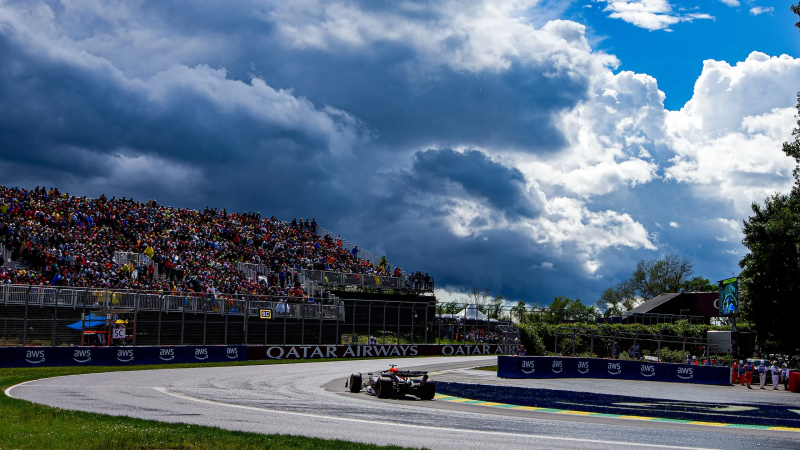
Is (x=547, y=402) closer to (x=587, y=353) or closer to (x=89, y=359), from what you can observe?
(x=89, y=359)

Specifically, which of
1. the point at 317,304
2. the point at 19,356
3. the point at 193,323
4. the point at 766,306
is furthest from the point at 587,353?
the point at 19,356

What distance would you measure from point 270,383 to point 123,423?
13104 mm

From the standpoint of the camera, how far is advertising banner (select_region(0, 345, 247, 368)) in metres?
31.8

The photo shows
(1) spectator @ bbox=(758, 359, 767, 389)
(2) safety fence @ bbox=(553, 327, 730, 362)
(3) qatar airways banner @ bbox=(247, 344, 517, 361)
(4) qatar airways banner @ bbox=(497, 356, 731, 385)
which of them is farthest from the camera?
(2) safety fence @ bbox=(553, 327, 730, 362)

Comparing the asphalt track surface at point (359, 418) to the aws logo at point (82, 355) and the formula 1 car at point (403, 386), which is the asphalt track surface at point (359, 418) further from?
the aws logo at point (82, 355)

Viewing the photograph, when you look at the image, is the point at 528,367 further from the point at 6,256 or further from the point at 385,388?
the point at 6,256

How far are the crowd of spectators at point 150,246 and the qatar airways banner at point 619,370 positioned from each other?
849 inches

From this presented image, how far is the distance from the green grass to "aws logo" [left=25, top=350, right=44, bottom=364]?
735 inches

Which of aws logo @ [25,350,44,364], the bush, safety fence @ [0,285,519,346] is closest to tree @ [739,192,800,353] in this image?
the bush

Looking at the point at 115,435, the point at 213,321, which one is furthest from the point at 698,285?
the point at 115,435

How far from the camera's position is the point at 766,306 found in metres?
42.3

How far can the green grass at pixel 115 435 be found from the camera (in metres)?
11.4

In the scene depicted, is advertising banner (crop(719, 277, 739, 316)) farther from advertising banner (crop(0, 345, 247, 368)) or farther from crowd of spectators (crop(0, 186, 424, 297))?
advertising banner (crop(0, 345, 247, 368))

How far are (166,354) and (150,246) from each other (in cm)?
1050
